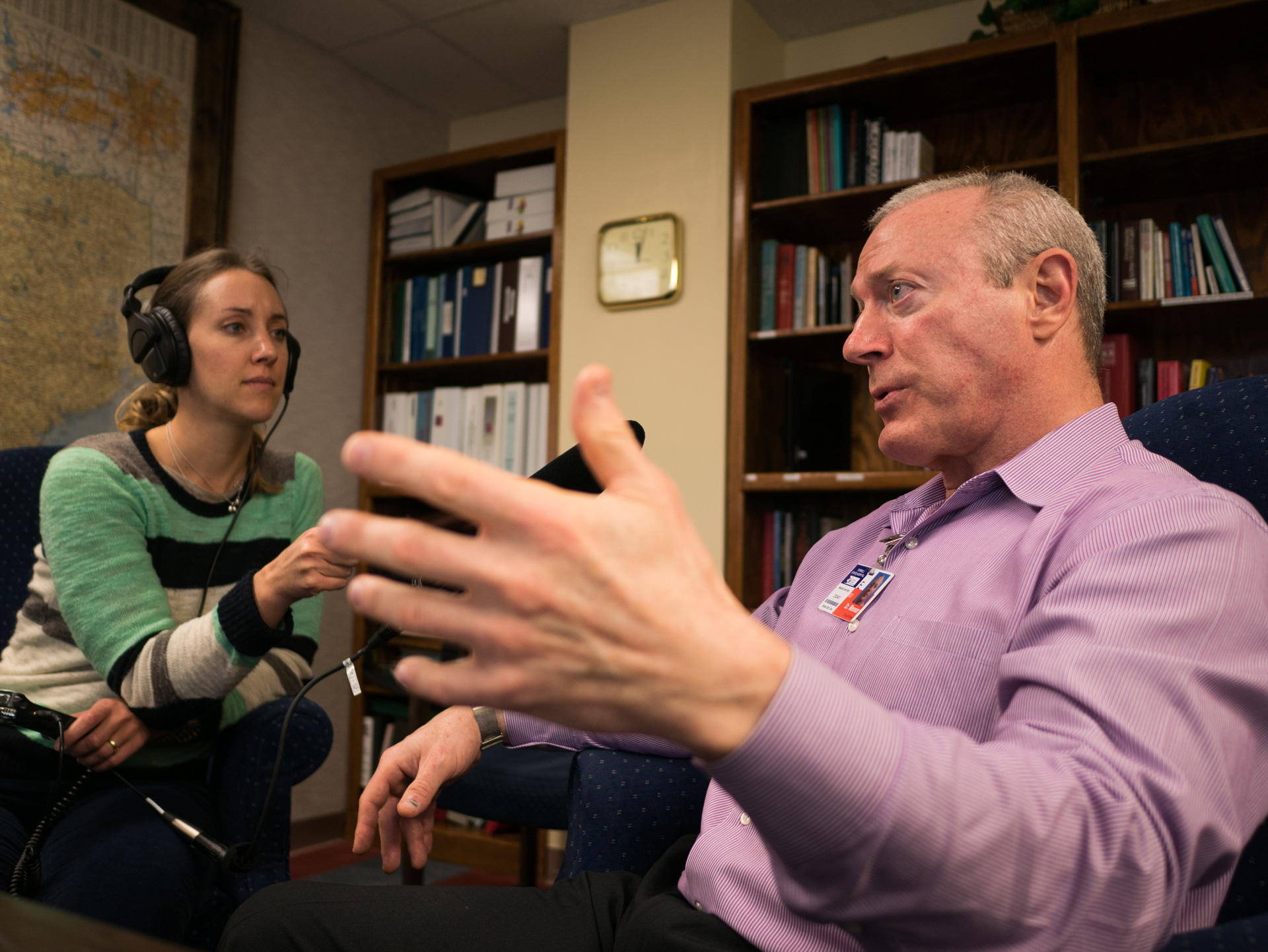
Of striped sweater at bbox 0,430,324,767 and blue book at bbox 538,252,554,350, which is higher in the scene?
blue book at bbox 538,252,554,350

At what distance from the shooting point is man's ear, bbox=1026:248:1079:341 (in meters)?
0.97

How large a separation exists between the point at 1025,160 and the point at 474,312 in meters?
1.80

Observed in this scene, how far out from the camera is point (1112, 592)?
23.6 inches

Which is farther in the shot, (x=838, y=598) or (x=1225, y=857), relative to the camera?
(x=838, y=598)

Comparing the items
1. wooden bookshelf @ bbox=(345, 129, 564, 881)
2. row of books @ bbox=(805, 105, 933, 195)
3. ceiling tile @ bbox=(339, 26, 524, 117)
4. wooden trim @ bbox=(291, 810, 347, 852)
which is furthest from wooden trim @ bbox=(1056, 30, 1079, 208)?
wooden trim @ bbox=(291, 810, 347, 852)

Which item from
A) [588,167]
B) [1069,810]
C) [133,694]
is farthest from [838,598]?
[588,167]

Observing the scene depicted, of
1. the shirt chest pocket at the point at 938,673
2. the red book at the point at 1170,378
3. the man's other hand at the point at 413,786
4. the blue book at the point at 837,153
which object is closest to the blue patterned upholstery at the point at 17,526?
the man's other hand at the point at 413,786

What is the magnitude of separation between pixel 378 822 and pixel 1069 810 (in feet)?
2.35

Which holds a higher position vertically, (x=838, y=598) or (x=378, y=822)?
(x=838, y=598)

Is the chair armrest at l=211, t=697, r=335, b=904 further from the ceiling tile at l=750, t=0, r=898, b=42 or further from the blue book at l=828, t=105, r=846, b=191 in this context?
the ceiling tile at l=750, t=0, r=898, b=42

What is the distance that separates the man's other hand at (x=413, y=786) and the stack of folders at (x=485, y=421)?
1894 millimetres

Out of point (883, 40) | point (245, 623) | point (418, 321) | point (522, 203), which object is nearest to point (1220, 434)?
point (245, 623)

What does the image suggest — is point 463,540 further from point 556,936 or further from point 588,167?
point 588,167

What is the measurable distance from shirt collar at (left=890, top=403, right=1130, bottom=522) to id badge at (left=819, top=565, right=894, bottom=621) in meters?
0.12
